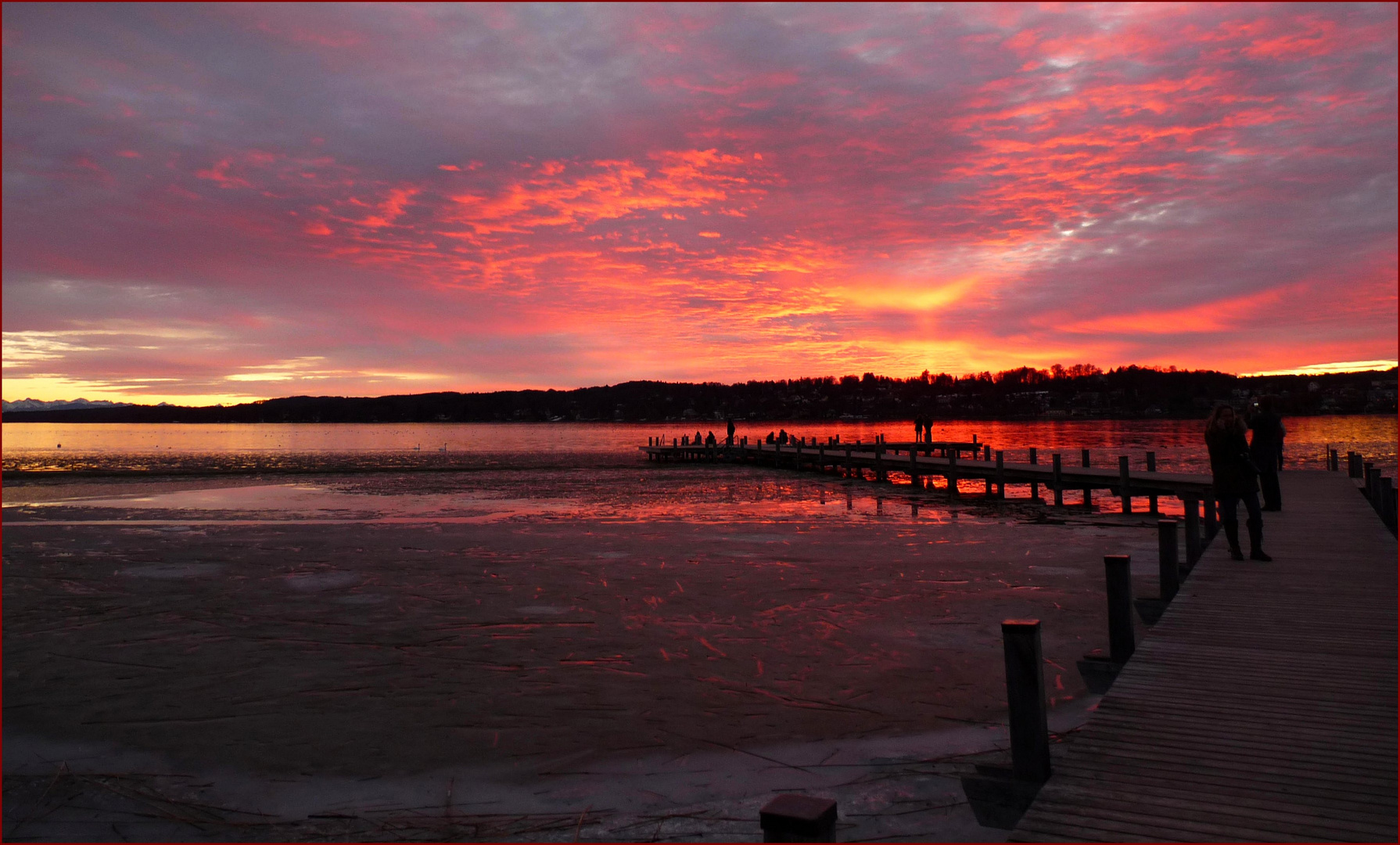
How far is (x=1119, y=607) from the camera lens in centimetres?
781

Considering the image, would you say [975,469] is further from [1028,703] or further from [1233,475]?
[1028,703]

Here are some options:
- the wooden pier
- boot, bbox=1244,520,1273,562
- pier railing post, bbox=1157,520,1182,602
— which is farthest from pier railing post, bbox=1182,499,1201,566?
pier railing post, bbox=1157,520,1182,602

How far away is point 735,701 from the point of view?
821cm

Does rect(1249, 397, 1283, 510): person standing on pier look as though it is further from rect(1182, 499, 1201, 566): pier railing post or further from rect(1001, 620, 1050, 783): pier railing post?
rect(1001, 620, 1050, 783): pier railing post

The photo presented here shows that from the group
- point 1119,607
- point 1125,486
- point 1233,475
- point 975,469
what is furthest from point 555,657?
point 975,469

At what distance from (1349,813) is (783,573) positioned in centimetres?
1053

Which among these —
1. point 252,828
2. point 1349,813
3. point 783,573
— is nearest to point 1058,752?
point 1349,813

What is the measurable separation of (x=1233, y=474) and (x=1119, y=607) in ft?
13.9

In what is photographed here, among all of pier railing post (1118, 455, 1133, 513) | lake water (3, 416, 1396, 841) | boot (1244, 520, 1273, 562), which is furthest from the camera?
pier railing post (1118, 455, 1133, 513)

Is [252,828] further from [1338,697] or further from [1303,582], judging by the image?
[1303,582]

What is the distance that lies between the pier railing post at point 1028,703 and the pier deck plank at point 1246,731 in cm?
18

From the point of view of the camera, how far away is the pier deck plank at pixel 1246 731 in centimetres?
411

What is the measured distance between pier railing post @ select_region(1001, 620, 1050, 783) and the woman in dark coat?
7.28m

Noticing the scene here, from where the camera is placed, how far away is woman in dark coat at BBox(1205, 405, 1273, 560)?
34.8 feet
